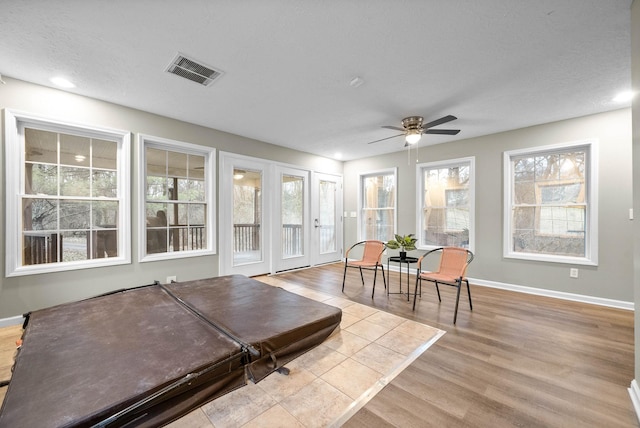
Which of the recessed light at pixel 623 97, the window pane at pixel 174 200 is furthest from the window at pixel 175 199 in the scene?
the recessed light at pixel 623 97

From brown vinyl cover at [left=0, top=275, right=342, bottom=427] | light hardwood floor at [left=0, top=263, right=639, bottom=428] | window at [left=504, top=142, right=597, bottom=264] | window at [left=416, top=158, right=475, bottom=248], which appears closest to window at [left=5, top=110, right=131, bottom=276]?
light hardwood floor at [left=0, top=263, right=639, bottom=428]

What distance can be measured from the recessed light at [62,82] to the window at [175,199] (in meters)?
0.84

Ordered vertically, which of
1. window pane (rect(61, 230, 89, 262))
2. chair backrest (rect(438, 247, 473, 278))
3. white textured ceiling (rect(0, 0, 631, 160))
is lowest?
chair backrest (rect(438, 247, 473, 278))

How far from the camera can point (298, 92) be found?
295 centimetres

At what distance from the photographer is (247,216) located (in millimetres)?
4750

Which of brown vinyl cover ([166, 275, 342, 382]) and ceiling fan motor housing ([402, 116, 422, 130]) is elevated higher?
ceiling fan motor housing ([402, 116, 422, 130])

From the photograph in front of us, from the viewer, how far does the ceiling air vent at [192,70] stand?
2.36m

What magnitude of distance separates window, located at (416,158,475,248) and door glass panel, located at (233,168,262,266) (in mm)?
3233

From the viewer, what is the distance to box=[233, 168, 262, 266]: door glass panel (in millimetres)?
4566

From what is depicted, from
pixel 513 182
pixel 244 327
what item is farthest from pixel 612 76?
pixel 244 327

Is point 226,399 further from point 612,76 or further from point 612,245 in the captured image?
point 612,245

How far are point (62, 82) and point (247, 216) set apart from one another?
2.88 meters

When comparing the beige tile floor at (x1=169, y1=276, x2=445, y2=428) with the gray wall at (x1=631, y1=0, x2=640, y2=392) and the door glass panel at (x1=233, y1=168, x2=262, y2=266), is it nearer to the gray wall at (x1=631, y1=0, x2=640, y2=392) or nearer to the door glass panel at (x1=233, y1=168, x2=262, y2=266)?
the gray wall at (x1=631, y1=0, x2=640, y2=392)

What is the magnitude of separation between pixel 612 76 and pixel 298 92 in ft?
10.5
